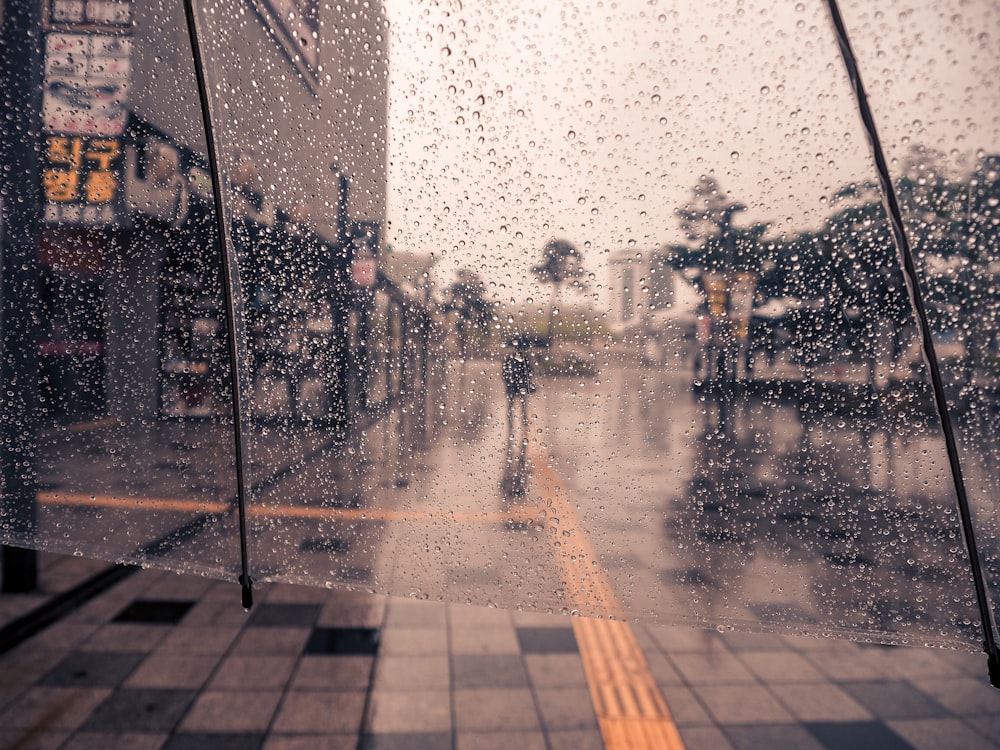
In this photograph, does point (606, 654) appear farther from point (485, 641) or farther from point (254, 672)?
point (254, 672)

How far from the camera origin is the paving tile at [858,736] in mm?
2422

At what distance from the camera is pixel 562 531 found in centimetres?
101

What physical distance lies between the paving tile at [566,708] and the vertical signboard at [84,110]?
248 cm

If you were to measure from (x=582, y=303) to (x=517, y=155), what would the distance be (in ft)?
0.75

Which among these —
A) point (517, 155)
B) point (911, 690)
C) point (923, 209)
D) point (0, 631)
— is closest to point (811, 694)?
point (911, 690)

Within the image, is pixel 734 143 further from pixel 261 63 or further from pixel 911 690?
pixel 911 690

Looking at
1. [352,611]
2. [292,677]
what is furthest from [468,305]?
[352,611]

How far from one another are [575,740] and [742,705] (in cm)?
84

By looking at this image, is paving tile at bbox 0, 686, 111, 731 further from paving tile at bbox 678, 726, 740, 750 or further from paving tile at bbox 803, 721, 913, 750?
paving tile at bbox 803, 721, 913, 750

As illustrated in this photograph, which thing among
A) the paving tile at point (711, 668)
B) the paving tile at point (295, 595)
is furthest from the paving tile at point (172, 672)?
the paving tile at point (711, 668)

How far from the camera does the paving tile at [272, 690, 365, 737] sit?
2.44m

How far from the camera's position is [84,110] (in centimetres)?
111

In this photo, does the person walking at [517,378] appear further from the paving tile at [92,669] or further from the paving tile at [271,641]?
the paving tile at [92,669]

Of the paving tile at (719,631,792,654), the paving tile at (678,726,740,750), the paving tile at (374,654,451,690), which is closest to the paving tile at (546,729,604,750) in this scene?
the paving tile at (678,726,740,750)
